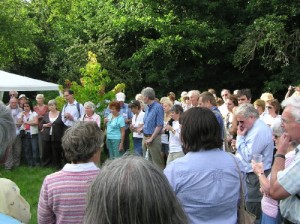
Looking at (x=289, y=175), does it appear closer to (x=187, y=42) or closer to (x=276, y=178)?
(x=276, y=178)

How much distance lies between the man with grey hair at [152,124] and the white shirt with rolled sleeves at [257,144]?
126 inches

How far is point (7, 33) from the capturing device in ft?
80.2

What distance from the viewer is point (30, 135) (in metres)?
10.1

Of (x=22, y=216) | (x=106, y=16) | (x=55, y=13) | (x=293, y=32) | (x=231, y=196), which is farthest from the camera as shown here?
(x=55, y=13)

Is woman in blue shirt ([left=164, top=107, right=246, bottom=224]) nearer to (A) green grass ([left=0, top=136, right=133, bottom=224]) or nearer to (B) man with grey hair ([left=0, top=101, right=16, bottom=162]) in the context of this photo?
(B) man with grey hair ([left=0, top=101, right=16, bottom=162])

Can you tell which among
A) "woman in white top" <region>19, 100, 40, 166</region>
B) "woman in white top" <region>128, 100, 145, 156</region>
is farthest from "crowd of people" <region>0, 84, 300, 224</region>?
"woman in white top" <region>19, 100, 40, 166</region>

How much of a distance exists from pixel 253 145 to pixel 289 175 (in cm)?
194

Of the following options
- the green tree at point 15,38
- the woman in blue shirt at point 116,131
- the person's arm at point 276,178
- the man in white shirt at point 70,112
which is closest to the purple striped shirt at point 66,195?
the person's arm at point 276,178

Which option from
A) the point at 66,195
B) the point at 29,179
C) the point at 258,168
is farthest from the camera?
the point at 29,179

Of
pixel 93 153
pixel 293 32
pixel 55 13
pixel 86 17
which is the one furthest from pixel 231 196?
pixel 55 13

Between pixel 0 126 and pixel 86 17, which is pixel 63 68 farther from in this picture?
pixel 0 126

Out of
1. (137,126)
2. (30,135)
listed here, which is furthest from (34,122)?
(137,126)

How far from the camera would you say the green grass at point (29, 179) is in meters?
7.45

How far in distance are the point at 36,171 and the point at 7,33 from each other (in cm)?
1704
